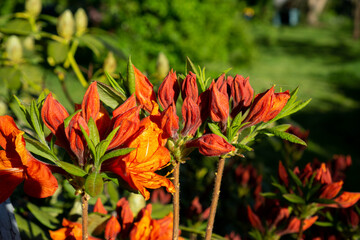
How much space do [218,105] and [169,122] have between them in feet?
0.22

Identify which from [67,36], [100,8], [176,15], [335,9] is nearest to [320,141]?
[176,15]

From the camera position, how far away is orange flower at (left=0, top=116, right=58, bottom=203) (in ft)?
1.69

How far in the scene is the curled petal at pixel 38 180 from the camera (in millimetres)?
513

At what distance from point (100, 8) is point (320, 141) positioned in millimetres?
3184

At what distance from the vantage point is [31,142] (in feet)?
1.66

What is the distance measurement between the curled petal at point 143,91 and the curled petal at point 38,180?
0.16m

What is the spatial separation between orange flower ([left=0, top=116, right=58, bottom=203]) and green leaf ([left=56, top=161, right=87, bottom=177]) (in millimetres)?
36

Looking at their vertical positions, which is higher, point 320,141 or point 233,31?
point 233,31

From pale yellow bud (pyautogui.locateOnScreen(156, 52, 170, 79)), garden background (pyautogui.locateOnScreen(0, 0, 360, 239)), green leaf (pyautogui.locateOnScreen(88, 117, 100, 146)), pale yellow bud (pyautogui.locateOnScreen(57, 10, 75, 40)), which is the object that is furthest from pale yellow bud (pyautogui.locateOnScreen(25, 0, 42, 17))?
green leaf (pyautogui.locateOnScreen(88, 117, 100, 146))

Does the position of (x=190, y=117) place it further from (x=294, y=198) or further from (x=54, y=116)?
(x=294, y=198)

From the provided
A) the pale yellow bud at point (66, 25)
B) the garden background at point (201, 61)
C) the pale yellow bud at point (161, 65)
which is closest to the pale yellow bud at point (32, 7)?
the garden background at point (201, 61)

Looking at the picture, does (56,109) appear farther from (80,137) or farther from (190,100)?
(190,100)

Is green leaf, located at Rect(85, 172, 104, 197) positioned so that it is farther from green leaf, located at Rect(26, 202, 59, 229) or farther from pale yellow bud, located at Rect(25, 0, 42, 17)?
pale yellow bud, located at Rect(25, 0, 42, 17)

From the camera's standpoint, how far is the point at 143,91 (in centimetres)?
58
